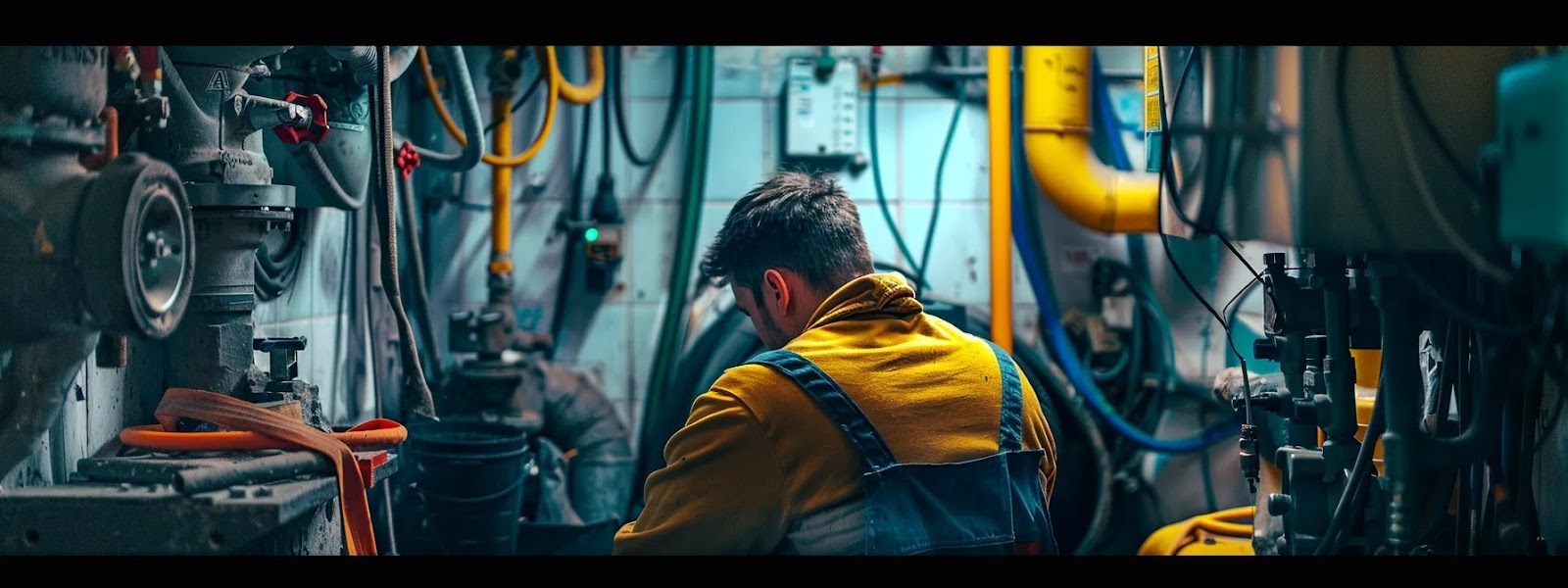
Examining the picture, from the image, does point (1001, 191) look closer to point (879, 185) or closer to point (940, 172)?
point (940, 172)

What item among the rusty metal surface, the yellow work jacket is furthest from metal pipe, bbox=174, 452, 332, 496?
the yellow work jacket

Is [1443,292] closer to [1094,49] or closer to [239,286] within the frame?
[239,286]

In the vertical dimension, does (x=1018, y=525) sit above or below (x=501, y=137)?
below

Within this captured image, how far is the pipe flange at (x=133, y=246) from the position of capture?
131cm

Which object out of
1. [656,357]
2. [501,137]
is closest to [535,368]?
[656,357]

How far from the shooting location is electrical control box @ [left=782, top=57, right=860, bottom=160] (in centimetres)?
363

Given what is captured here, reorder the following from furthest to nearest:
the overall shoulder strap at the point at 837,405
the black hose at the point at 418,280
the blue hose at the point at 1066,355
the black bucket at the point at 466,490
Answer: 1. the blue hose at the point at 1066,355
2. the black bucket at the point at 466,490
3. the black hose at the point at 418,280
4. the overall shoulder strap at the point at 837,405

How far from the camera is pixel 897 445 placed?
5.07 feet

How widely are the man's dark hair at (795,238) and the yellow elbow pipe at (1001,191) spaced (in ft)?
5.47

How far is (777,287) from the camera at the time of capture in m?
1.77

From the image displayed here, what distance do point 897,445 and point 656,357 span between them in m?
2.17

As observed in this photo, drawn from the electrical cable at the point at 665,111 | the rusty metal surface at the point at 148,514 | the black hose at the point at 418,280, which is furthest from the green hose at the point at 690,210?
the rusty metal surface at the point at 148,514

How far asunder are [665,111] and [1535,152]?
282cm

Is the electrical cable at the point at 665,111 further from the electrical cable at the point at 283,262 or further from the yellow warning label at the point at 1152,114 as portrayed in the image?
the yellow warning label at the point at 1152,114
